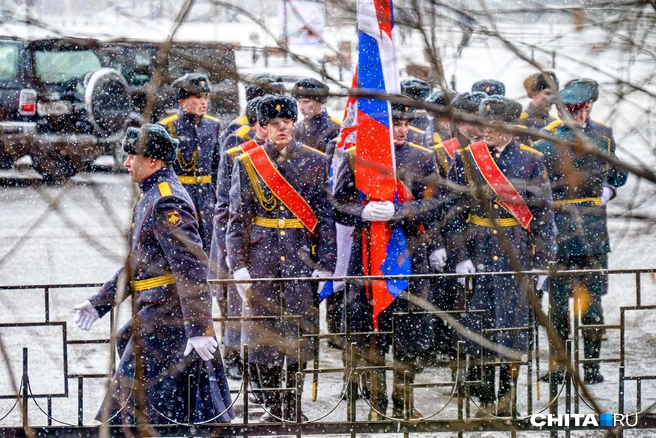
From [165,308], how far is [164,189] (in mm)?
553

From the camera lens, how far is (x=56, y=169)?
14.0ft

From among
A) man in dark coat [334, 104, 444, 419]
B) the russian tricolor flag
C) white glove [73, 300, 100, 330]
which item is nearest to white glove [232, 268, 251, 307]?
man in dark coat [334, 104, 444, 419]

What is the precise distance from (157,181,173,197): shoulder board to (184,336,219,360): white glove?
0.66m

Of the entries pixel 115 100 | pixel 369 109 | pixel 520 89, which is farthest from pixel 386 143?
pixel 115 100

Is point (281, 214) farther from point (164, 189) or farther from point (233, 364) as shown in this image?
point (164, 189)

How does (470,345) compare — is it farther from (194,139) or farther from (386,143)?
(194,139)

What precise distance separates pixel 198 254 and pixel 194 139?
3.78m

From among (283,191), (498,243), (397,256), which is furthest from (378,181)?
(498,243)

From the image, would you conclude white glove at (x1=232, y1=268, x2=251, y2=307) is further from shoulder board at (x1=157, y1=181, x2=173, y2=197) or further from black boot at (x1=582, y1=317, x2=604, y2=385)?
black boot at (x1=582, y1=317, x2=604, y2=385)

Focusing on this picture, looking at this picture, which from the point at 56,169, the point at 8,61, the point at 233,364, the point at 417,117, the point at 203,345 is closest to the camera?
the point at 56,169

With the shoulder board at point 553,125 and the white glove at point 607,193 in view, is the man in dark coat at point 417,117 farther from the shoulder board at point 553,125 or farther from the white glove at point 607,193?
the white glove at point 607,193

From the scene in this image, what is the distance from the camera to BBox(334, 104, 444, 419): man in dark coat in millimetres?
6598

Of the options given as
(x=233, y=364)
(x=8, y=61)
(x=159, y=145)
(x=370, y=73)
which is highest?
(x=8, y=61)

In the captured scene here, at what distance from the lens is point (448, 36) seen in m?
2.88
